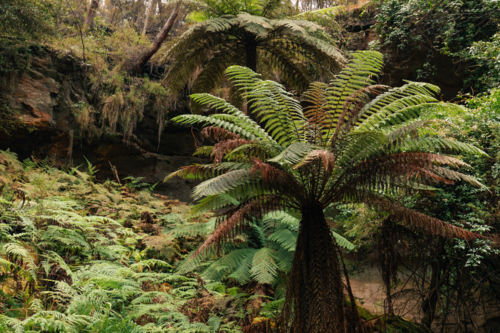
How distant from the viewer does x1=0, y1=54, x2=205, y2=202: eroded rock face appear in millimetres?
5996

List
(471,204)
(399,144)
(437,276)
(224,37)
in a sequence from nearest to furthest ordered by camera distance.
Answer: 1. (399,144)
2. (471,204)
3. (437,276)
4. (224,37)

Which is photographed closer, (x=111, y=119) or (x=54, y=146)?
(x=54, y=146)

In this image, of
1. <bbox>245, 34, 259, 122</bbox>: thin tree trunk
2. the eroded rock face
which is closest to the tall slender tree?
<bbox>245, 34, 259, 122</bbox>: thin tree trunk

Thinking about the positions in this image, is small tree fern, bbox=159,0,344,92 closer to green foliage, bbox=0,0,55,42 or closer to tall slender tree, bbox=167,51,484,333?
green foliage, bbox=0,0,55,42

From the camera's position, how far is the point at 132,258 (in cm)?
364

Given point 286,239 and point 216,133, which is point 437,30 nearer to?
point 286,239

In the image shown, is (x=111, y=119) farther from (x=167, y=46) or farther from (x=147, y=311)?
(x=147, y=311)

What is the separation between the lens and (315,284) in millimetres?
2031

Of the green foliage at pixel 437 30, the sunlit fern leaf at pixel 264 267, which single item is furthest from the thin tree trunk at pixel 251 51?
the green foliage at pixel 437 30

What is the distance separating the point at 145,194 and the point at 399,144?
4748 millimetres

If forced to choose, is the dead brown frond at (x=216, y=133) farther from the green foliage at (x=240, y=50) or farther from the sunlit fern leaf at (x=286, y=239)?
the green foliage at (x=240, y=50)

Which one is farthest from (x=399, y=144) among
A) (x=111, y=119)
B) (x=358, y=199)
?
(x=111, y=119)

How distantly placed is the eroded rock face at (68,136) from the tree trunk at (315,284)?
492cm

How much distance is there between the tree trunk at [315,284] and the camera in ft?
6.36
